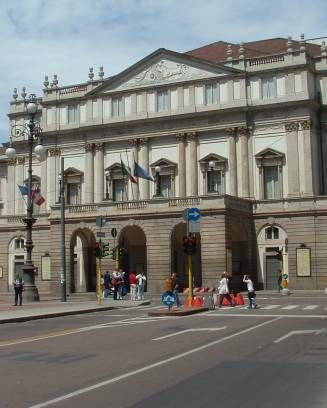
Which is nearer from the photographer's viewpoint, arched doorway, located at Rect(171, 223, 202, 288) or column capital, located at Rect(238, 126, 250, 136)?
arched doorway, located at Rect(171, 223, 202, 288)

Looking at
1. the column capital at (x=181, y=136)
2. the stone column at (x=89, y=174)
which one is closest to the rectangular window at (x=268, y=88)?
the column capital at (x=181, y=136)

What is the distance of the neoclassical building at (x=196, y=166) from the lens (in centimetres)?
5484

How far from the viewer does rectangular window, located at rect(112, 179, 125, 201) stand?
208 feet

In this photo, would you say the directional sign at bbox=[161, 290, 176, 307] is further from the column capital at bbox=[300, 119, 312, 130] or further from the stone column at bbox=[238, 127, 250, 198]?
the column capital at bbox=[300, 119, 312, 130]

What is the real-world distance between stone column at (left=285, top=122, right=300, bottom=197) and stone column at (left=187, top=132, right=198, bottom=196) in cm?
834

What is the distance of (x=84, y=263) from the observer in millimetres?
61125

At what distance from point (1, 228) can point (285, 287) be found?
32.4 metres

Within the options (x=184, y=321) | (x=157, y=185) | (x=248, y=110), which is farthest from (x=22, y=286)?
(x=248, y=110)

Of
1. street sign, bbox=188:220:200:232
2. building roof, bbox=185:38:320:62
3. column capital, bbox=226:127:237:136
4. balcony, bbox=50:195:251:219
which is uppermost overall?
building roof, bbox=185:38:320:62

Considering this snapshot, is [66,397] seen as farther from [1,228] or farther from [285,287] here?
[1,228]

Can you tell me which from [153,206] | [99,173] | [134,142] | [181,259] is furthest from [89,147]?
[181,259]

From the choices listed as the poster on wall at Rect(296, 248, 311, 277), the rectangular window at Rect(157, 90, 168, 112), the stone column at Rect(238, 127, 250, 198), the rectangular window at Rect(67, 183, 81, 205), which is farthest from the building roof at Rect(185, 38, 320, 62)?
the poster on wall at Rect(296, 248, 311, 277)

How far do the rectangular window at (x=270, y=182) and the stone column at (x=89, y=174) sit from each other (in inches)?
653

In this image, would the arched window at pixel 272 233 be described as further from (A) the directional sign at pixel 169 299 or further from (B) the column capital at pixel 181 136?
(A) the directional sign at pixel 169 299
